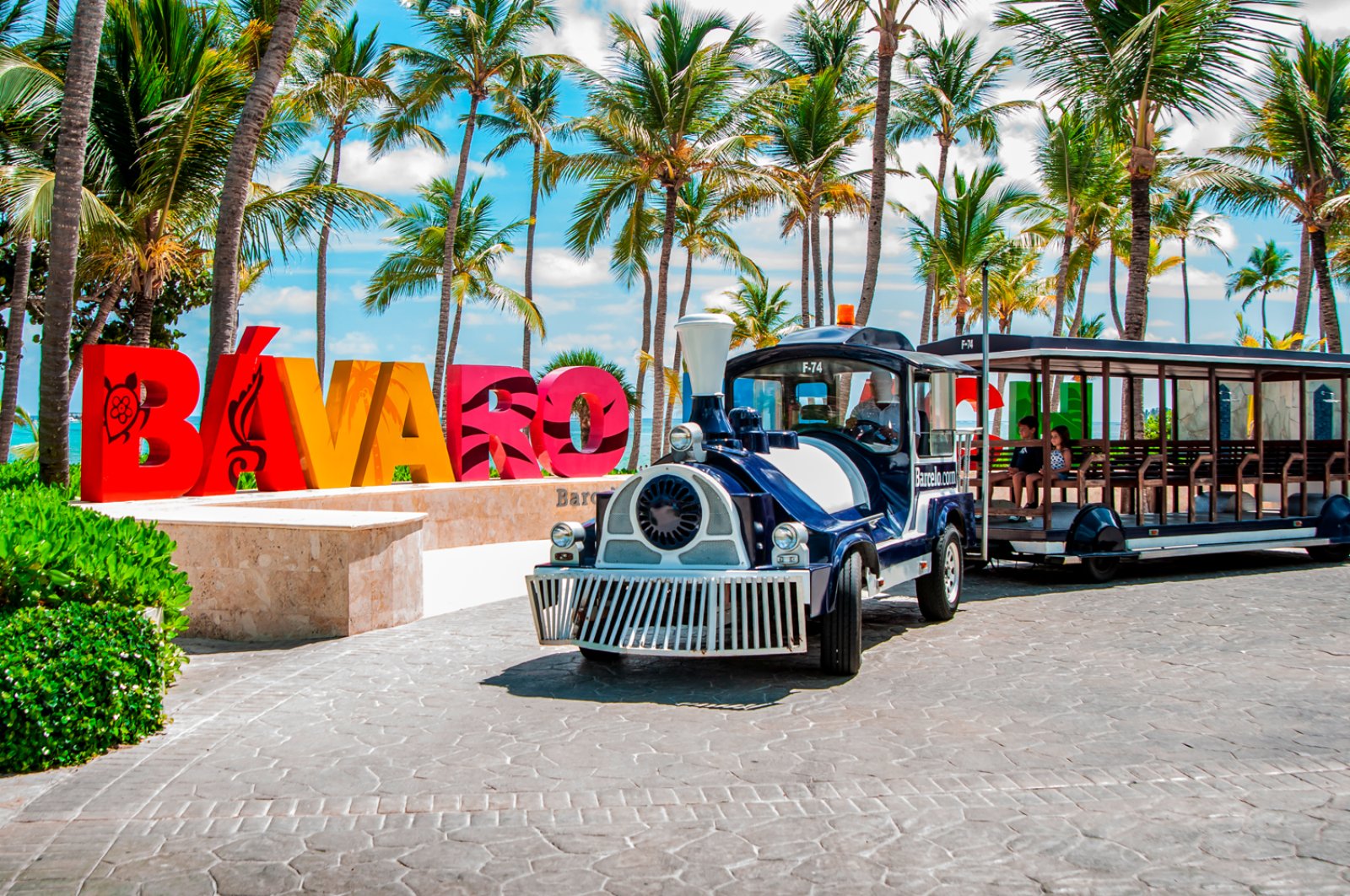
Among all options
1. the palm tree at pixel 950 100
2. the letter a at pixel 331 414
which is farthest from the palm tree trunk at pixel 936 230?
the letter a at pixel 331 414

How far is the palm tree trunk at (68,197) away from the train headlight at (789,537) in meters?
8.36

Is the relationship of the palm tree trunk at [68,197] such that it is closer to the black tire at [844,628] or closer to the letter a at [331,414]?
the letter a at [331,414]

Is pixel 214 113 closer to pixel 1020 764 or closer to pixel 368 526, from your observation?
pixel 368 526

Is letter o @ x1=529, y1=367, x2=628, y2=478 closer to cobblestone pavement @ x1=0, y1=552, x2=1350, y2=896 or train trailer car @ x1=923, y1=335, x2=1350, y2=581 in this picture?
train trailer car @ x1=923, y1=335, x2=1350, y2=581

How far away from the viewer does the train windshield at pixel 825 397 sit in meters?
9.20

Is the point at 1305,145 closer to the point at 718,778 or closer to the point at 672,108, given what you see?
the point at 672,108

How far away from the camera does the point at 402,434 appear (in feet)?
52.1

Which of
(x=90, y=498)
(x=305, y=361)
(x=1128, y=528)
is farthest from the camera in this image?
(x=305, y=361)

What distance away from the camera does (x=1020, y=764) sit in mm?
5371

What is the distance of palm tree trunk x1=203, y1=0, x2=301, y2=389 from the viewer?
13.8m

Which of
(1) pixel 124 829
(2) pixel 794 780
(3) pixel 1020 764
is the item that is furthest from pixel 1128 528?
(1) pixel 124 829

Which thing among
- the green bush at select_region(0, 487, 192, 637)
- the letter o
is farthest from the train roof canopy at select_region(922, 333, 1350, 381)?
the green bush at select_region(0, 487, 192, 637)

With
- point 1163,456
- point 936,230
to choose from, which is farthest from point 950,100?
point 1163,456

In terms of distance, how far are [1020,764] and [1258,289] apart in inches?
2433
